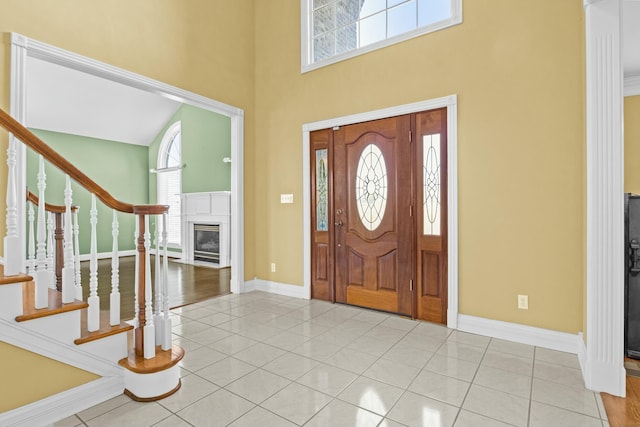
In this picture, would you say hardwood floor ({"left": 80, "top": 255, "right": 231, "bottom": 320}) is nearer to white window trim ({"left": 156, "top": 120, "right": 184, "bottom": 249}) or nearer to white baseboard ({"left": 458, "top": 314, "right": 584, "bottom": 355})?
white window trim ({"left": 156, "top": 120, "right": 184, "bottom": 249})

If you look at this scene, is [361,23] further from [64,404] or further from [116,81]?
[64,404]

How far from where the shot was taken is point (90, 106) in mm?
6719

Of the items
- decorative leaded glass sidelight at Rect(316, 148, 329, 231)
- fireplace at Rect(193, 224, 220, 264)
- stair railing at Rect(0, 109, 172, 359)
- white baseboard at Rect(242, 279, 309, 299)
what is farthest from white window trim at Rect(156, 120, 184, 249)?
stair railing at Rect(0, 109, 172, 359)

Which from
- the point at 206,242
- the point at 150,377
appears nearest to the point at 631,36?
the point at 150,377

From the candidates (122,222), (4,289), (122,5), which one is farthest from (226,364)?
(122,222)

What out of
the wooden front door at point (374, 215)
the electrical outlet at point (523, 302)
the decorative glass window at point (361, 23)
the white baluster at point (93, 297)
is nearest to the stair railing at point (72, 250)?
the white baluster at point (93, 297)

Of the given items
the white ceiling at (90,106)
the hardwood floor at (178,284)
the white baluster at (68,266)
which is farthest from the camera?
the white ceiling at (90,106)

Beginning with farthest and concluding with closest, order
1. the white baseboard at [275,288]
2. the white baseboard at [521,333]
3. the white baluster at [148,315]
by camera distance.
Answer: the white baseboard at [275,288] → the white baseboard at [521,333] → the white baluster at [148,315]

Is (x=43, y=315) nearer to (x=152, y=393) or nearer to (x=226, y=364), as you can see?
(x=152, y=393)

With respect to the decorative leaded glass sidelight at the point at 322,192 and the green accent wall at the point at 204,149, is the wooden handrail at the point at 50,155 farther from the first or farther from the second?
the green accent wall at the point at 204,149

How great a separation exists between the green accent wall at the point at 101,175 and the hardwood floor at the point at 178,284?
93 centimetres

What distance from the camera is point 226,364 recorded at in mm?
2473

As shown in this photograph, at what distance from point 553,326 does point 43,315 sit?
142 inches

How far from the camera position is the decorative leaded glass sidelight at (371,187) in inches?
143
